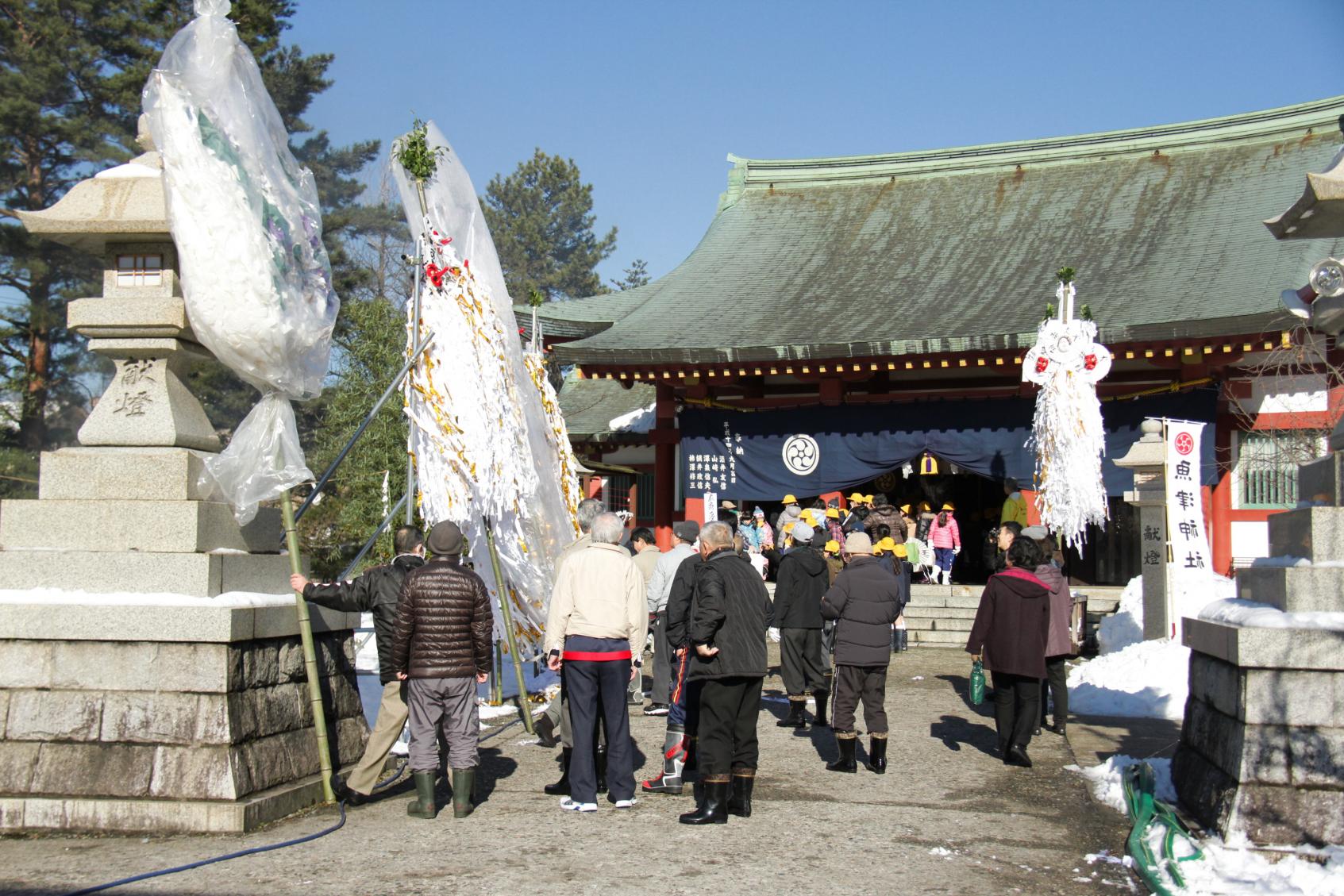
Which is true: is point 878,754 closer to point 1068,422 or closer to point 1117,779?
point 1117,779

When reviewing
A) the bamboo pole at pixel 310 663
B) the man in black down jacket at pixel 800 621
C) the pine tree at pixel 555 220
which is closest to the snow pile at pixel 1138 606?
the man in black down jacket at pixel 800 621

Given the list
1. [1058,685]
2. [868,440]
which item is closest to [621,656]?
[1058,685]

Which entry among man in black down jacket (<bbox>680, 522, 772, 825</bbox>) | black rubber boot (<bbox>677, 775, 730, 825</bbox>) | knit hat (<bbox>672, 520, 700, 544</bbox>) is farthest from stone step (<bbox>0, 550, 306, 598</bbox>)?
knit hat (<bbox>672, 520, 700, 544</bbox>)

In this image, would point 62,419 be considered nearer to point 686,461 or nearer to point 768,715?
point 686,461

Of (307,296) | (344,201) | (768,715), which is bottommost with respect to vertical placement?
(768,715)

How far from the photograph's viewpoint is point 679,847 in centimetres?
581

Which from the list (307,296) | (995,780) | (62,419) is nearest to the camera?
(307,296)

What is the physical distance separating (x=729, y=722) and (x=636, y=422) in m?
15.0

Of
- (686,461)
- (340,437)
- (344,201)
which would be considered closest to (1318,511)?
(686,461)

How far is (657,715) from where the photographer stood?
10.1 meters

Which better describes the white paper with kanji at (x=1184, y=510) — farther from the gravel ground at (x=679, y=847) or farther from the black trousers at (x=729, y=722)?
the black trousers at (x=729, y=722)

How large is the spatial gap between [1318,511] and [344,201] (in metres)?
38.8

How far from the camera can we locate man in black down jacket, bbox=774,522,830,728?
9273mm

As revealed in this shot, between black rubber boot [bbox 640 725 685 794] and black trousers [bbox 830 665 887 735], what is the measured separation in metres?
Answer: 1.14
